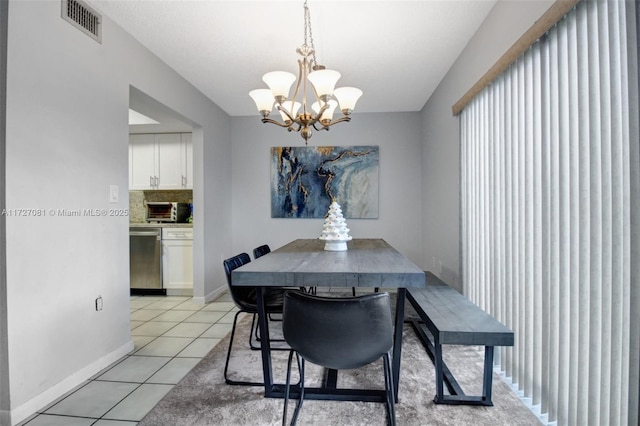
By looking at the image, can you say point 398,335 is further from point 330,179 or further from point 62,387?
point 330,179

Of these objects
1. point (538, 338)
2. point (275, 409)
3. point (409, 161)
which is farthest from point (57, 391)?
point (409, 161)

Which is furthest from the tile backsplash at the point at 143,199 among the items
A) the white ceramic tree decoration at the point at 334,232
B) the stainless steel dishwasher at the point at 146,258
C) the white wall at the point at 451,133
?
the white wall at the point at 451,133

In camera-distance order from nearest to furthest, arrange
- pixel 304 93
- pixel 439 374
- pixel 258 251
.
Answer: pixel 439 374
pixel 304 93
pixel 258 251

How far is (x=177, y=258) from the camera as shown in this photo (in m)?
4.05

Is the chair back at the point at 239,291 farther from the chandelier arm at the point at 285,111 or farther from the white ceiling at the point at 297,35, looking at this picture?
the white ceiling at the point at 297,35

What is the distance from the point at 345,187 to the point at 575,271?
3305 mm

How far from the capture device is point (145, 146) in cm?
442

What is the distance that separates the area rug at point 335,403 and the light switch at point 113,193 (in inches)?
54.4

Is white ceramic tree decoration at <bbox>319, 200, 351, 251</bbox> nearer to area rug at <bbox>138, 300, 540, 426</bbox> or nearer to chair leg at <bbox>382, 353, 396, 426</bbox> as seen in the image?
area rug at <bbox>138, 300, 540, 426</bbox>

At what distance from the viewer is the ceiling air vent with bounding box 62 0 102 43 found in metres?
1.98

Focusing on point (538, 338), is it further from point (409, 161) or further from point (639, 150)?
point (409, 161)

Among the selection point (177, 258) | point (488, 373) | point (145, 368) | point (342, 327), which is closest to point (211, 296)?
point (177, 258)

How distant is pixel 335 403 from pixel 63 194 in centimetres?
207

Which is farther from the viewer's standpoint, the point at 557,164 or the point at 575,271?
the point at 557,164
